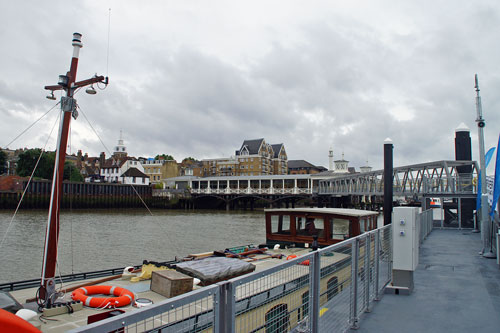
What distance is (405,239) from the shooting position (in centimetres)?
682

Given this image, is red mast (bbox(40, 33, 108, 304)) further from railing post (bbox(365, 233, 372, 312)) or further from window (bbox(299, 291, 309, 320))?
railing post (bbox(365, 233, 372, 312))

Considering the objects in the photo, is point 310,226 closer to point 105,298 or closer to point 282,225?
point 282,225

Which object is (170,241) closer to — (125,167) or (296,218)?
(296,218)

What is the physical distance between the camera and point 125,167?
104m

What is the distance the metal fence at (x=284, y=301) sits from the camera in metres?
2.39

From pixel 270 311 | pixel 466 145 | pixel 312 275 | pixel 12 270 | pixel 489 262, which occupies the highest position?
pixel 466 145

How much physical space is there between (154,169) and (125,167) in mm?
8471

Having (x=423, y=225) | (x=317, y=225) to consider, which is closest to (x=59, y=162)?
(x=317, y=225)

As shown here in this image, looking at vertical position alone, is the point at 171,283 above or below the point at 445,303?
above

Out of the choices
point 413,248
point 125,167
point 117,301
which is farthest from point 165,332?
point 125,167

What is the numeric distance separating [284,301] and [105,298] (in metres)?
3.69

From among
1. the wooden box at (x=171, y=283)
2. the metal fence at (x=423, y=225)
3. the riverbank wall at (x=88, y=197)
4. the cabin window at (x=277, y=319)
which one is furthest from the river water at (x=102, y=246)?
the riverbank wall at (x=88, y=197)

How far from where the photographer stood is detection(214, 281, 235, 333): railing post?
2.67 m

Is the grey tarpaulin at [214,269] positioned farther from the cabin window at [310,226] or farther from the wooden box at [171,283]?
the cabin window at [310,226]
